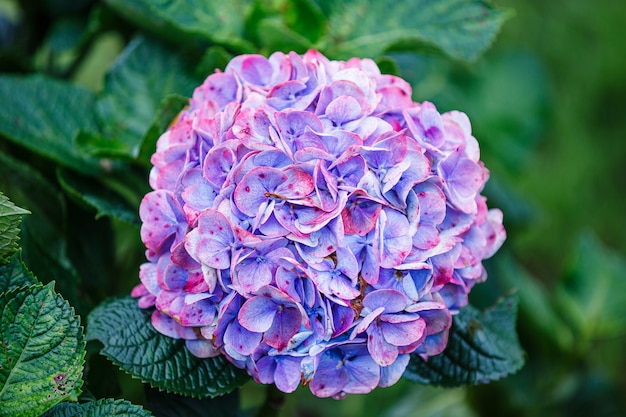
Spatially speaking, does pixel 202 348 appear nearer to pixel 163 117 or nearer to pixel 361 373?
pixel 361 373

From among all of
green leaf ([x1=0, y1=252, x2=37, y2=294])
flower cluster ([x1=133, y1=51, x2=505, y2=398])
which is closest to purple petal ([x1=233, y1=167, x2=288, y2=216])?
flower cluster ([x1=133, y1=51, x2=505, y2=398])

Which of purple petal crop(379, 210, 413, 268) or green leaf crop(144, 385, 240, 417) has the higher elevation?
purple petal crop(379, 210, 413, 268)

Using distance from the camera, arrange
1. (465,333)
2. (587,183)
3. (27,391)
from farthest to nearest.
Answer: (587,183)
(465,333)
(27,391)

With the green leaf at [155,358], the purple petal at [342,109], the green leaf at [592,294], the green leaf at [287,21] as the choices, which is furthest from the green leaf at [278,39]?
the green leaf at [592,294]

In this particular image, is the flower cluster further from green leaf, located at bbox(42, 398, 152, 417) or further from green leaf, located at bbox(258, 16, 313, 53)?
green leaf, located at bbox(258, 16, 313, 53)

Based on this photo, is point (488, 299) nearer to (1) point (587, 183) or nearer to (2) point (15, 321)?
(2) point (15, 321)

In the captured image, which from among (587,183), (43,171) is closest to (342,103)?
(43,171)
